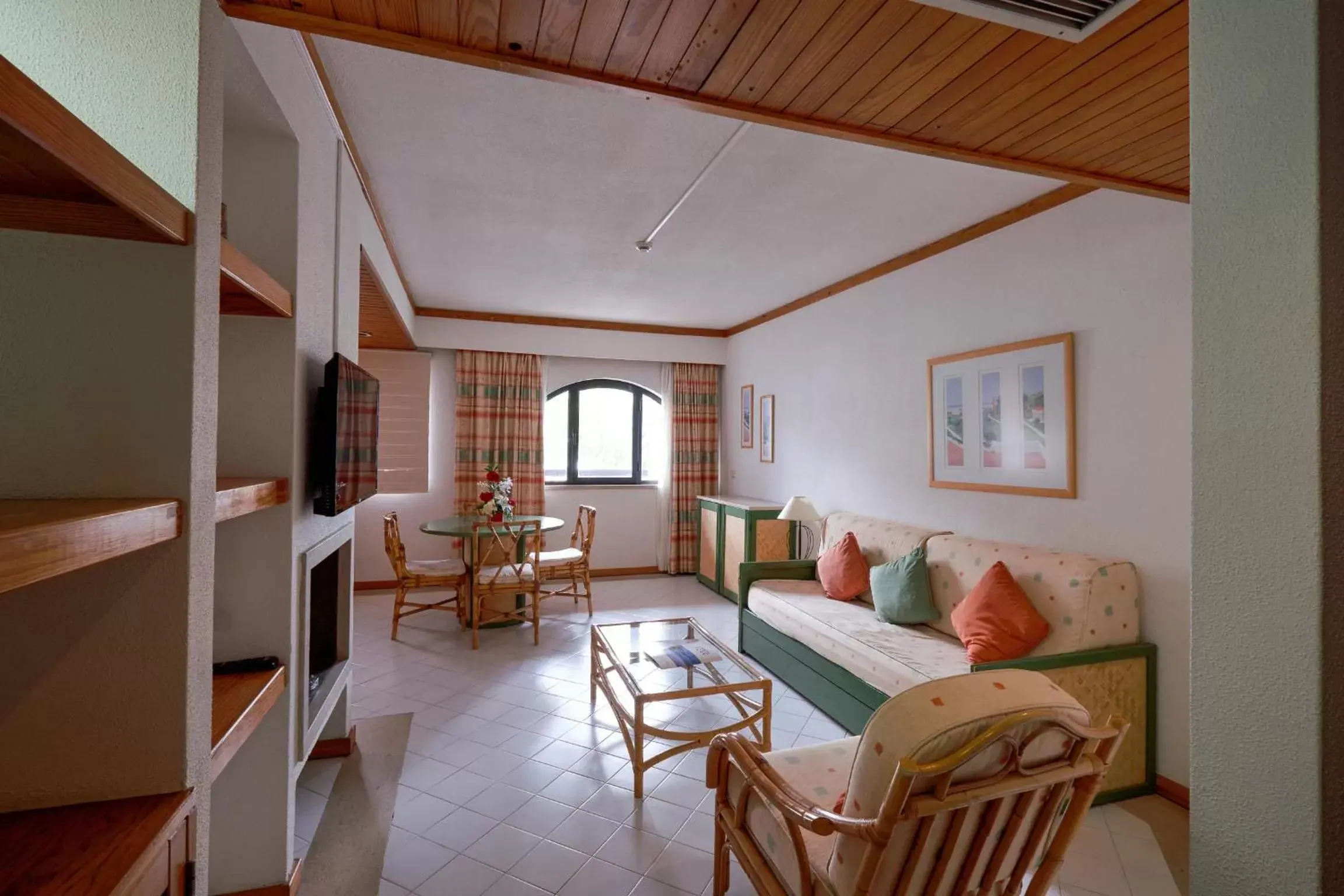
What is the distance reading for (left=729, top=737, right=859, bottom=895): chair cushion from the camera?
58.2 inches

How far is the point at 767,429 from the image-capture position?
18.7 ft

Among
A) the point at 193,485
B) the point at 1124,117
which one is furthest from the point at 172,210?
the point at 1124,117

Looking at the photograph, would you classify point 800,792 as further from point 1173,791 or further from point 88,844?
point 1173,791

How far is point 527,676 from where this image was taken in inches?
145

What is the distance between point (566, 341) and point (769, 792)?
17.0 feet

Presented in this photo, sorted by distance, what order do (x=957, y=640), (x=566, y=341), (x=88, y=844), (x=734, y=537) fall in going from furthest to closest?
(x=566, y=341)
(x=734, y=537)
(x=957, y=640)
(x=88, y=844)

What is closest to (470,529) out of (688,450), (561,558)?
(561,558)

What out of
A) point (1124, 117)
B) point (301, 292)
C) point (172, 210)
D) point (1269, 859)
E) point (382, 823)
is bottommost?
point (382, 823)

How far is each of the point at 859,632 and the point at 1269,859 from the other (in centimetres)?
233

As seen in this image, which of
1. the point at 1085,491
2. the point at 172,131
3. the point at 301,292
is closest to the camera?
the point at 172,131

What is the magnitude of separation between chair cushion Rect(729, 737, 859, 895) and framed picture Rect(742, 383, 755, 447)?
418 cm

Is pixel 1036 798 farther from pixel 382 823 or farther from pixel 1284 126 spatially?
pixel 382 823

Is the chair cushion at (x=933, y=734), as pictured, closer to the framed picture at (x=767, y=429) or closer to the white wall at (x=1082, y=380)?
the white wall at (x=1082, y=380)

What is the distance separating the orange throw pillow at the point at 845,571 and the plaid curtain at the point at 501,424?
325 cm
